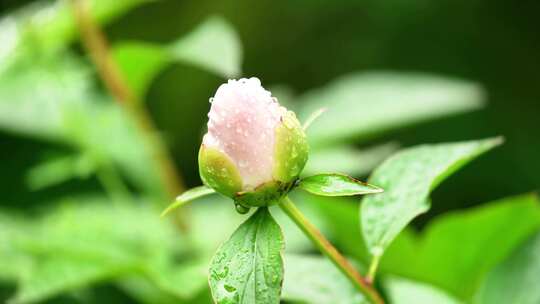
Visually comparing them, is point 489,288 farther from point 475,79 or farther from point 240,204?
point 475,79

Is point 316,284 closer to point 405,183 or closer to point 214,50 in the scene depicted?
point 405,183

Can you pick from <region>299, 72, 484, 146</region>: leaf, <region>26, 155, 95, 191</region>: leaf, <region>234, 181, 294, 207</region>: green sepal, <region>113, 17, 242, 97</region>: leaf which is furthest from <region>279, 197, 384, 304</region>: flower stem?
<region>299, 72, 484, 146</region>: leaf

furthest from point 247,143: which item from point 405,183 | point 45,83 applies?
point 45,83

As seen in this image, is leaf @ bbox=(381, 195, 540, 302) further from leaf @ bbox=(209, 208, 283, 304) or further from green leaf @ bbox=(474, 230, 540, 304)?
leaf @ bbox=(209, 208, 283, 304)

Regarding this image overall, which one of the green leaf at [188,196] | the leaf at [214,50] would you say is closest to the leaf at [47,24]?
the leaf at [214,50]

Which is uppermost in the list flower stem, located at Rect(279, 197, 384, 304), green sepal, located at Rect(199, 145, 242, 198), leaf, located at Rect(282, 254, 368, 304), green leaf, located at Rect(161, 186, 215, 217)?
green sepal, located at Rect(199, 145, 242, 198)

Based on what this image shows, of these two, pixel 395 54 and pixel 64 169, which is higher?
pixel 64 169

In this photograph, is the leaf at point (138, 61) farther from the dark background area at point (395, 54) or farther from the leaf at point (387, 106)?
the dark background area at point (395, 54)
